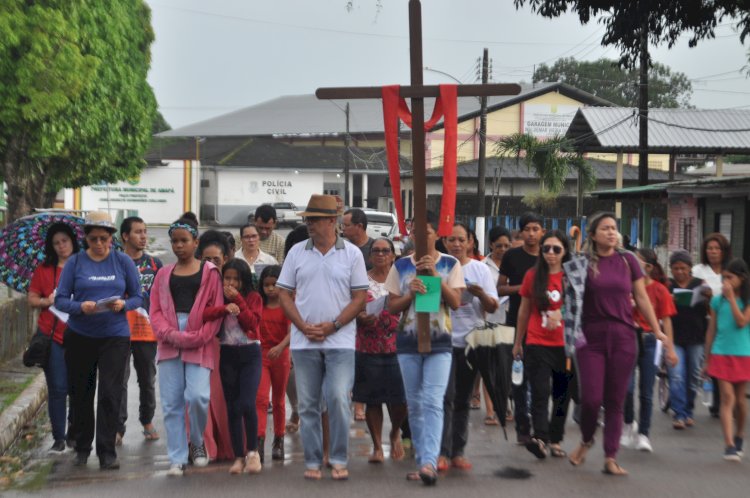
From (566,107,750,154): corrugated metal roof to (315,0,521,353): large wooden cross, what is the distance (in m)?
27.0

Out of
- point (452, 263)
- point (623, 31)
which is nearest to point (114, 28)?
point (623, 31)

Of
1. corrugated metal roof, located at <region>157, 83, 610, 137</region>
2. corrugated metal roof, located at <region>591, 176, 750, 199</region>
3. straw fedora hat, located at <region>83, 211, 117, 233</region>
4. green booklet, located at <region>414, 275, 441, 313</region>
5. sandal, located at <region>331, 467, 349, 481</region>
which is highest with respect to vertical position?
corrugated metal roof, located at <region>157, 83, 610, 137</region>

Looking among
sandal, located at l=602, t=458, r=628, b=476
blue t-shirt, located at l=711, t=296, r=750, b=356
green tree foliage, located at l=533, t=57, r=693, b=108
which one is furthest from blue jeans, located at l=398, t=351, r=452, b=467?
green tree foliage, located at l=533, t=57, r=693, b=108

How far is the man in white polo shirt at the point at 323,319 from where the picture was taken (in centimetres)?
766

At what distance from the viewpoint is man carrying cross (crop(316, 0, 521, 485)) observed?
745 centimetres

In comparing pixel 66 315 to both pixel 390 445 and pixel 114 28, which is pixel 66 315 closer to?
pixel 390 445

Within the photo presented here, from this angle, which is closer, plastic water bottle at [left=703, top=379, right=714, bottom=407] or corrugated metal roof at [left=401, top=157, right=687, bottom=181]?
plastic water bottle at [left=703, top=379, right=714, bottom=407]

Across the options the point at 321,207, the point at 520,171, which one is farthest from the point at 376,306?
the point at 520,171

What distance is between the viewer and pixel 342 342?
7.66 m

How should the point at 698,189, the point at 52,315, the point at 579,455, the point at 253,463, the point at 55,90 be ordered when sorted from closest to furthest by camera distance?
the point at 253,463 < the point at 579,455 < the point at 52,315 < the point at 55,90 < the point at 698,189

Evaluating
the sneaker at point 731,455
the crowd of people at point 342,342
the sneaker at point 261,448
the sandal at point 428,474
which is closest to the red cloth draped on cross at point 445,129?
the crowd of people at point 342,342

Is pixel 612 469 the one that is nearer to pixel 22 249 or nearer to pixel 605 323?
pixel 605 323

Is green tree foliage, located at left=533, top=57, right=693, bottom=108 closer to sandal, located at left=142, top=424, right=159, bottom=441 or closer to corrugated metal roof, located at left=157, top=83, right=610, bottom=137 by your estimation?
corrugated metal roof, located at left=157, top=83, right=610, bottom=137

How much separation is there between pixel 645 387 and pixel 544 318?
1.20 m
